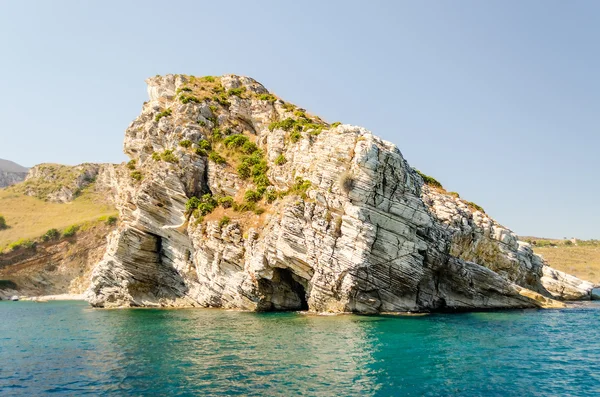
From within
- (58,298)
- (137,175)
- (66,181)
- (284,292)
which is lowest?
(58,298)

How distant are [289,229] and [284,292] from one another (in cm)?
996

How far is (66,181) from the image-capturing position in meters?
161

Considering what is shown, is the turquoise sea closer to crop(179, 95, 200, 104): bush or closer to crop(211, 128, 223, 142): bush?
crop(211, 128, 223, 142): bush

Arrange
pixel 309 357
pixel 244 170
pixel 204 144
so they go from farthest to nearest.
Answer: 1. pixel 204 144
2. pixel 244 170
3. pixel 309 357

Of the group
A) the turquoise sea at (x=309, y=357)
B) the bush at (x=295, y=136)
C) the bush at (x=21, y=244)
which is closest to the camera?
the turquoise sea at (x=309, y=357)

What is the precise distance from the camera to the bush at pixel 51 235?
114 m

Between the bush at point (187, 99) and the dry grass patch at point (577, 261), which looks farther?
the dry grass patch at point (577, 261)

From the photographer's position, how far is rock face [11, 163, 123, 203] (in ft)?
501

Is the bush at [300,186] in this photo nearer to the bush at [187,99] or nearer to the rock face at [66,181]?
the bush at [187,99]

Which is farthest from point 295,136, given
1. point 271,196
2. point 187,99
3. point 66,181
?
point 66,181

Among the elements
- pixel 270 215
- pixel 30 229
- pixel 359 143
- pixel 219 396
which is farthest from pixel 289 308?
pixel 30 229

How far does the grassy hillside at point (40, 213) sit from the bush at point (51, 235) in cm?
197

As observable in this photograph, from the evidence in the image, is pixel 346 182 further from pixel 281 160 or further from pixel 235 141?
pixel 235 141

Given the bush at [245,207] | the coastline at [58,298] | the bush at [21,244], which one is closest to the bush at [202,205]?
the bush at [245,207]
